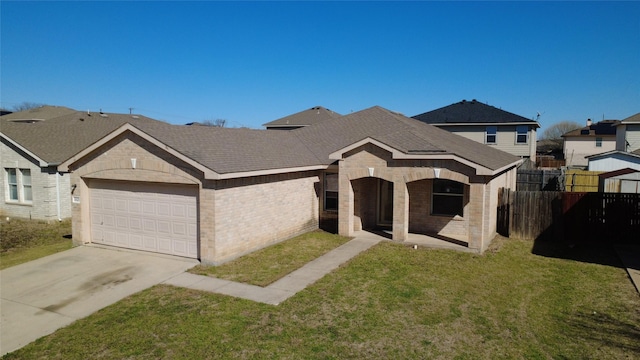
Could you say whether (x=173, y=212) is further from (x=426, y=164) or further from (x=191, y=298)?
(x=426, y=164)

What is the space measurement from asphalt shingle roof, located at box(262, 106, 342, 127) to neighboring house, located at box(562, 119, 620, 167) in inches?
1435

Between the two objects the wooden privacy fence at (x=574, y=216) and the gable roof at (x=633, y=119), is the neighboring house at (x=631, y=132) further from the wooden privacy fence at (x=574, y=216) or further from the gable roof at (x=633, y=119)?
the wooden privacy fence at (x=574, y=216)

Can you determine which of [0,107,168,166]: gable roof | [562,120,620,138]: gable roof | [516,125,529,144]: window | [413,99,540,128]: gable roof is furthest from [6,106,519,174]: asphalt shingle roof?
[562,120,620,138]: gable roof

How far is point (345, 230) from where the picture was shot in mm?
15812

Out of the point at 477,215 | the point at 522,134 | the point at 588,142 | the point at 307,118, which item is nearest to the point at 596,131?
the point at 588,142

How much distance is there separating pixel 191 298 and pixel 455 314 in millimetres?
5954

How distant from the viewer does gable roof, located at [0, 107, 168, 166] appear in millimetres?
19375

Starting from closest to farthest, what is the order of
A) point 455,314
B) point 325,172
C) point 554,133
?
point 455,314
point 325,172
point 554,133

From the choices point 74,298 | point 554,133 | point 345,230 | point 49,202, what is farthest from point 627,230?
point 554,133

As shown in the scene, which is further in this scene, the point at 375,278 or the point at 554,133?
the point at 554,133

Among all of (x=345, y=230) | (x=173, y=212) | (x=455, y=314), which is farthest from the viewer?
(x=345, y=230)

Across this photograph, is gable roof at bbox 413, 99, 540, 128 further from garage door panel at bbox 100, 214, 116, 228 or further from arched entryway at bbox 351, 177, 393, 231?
garage door panel at bbox 100, 214, 116, 228

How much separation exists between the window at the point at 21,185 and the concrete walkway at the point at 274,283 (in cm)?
1393

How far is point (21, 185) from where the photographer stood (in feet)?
65.8
